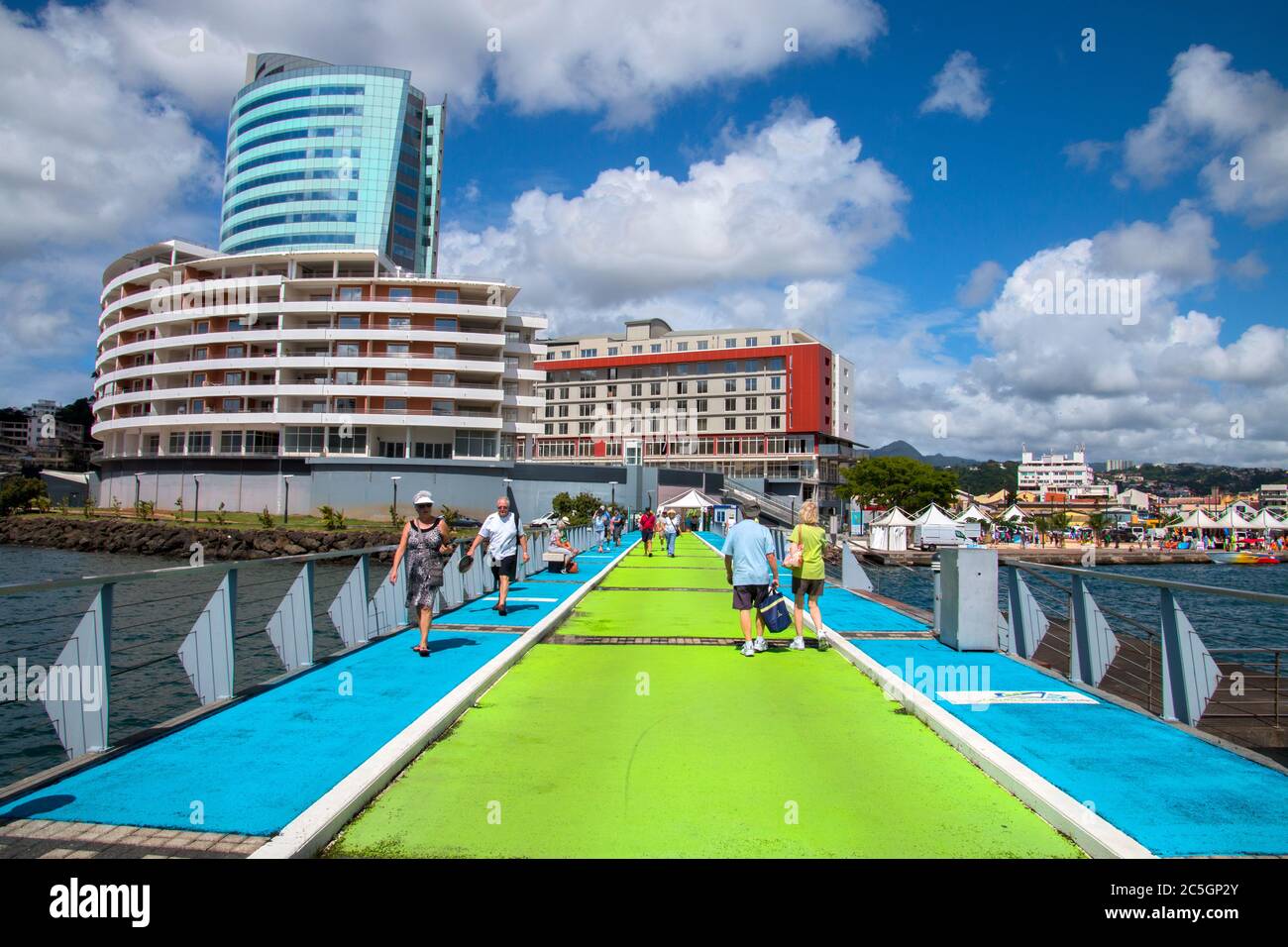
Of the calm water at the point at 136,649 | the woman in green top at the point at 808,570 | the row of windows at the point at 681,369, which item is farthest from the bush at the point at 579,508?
the row of windows at the point at 681,369

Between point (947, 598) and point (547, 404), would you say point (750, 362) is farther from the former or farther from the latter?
point (947, 598)

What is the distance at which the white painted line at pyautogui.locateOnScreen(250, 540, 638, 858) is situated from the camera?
164 inches

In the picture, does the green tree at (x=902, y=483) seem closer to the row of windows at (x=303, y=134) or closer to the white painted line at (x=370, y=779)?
the row of windows at (x=303, y=134)

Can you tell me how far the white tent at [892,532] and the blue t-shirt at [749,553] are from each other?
65.4 meters

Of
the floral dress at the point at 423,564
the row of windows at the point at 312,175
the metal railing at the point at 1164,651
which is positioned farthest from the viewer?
the row of windows at the point at 312,175

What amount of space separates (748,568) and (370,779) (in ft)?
20.5

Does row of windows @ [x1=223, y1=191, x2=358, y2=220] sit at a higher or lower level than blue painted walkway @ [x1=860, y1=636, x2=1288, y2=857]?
higher

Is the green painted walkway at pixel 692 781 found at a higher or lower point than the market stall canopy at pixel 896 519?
higher

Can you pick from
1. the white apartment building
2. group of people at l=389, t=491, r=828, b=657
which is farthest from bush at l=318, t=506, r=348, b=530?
group of people at l=389, t=491, r=828, b=657

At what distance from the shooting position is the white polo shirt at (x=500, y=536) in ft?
44.4

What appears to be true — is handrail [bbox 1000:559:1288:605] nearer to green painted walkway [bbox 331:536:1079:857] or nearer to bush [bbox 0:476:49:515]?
green painted walkway [bbox 331:536:1079:857]

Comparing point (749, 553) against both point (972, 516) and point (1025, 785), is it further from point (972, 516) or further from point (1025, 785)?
point (972, 516)

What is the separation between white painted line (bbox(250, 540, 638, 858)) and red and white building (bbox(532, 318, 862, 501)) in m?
84.2
